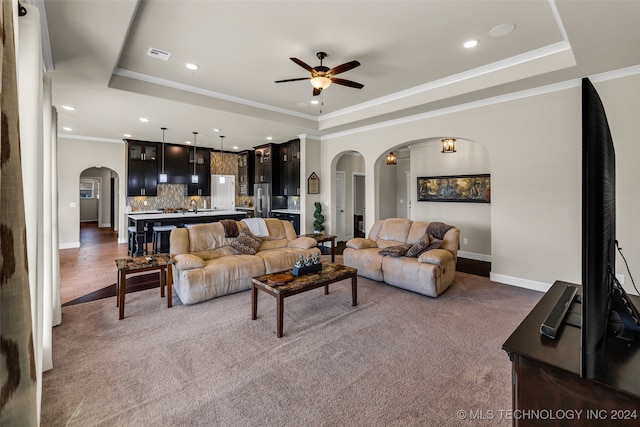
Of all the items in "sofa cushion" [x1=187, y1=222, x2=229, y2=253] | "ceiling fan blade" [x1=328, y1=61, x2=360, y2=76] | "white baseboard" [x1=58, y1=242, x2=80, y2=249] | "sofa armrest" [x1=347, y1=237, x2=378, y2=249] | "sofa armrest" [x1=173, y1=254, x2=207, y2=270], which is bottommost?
"white baseboard" [x1=58, y1=242, x2=80, y2=249]

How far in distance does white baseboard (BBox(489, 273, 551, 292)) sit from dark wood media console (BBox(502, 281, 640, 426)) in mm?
3839

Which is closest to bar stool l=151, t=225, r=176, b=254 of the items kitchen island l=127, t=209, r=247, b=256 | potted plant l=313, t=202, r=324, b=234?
Result: kitchen island l=127, t=209, r=247, b=256

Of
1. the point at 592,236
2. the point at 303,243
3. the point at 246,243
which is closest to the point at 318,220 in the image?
the point at 303,243

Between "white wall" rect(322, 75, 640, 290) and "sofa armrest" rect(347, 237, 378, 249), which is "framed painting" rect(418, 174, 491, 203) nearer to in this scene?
"white wall" rect(322, 75, 640, 290)

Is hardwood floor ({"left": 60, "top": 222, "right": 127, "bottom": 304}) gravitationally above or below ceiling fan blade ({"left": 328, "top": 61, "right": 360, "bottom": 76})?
below

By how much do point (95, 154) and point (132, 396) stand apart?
8.10 metres

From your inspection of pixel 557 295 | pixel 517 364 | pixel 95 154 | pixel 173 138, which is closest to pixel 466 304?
pixel 557 295

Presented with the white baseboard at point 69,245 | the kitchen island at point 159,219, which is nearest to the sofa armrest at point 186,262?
the kitchen island at point 159,219

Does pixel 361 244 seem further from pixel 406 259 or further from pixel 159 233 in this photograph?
pixel 159 233

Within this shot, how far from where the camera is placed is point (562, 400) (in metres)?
1.04

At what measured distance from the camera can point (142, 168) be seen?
8.51 meters

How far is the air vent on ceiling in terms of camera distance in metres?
3.65

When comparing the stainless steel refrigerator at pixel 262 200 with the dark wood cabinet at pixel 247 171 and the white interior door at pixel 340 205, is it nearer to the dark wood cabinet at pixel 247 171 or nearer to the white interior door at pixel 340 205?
the dark wood cabinet at pixel 247 171

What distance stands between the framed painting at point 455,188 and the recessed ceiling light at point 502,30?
3442mm
